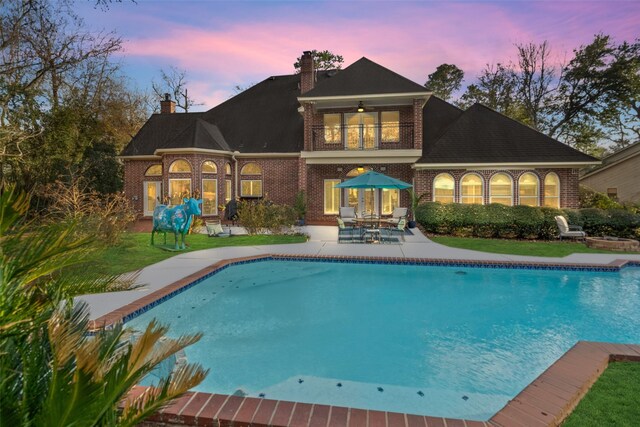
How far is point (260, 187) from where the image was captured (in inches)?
851

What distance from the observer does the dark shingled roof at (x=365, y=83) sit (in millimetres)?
18922

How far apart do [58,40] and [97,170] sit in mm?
7551

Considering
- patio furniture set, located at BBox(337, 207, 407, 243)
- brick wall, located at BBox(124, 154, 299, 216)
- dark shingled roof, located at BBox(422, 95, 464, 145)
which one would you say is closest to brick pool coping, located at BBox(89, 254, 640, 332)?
patio furniture set, located at BBox(337, 207, 407, 243)

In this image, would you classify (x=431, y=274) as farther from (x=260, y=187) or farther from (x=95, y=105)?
(x=95, y=105)

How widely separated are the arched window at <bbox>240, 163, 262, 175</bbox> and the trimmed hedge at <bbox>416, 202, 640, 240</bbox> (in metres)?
10.7

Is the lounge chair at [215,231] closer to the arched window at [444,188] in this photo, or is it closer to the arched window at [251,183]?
the arched window at [251,183]

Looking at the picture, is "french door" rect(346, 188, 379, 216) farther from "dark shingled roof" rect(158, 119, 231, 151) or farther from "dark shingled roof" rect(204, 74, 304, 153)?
"dark shingled roof" rect(158, 119, 231, 151)

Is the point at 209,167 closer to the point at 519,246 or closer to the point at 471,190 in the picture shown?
the point at 471,190

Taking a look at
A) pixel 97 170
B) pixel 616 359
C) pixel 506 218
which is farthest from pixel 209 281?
pixel 97 170

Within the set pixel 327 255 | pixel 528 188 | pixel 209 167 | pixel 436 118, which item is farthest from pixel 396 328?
pixel 436 118

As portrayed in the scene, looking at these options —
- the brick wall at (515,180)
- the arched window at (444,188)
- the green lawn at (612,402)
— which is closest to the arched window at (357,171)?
the brick wall at (515,180)

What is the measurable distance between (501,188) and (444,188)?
2.85 metres

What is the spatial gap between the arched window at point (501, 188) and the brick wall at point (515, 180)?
0.16 meters

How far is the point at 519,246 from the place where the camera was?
12742mm
